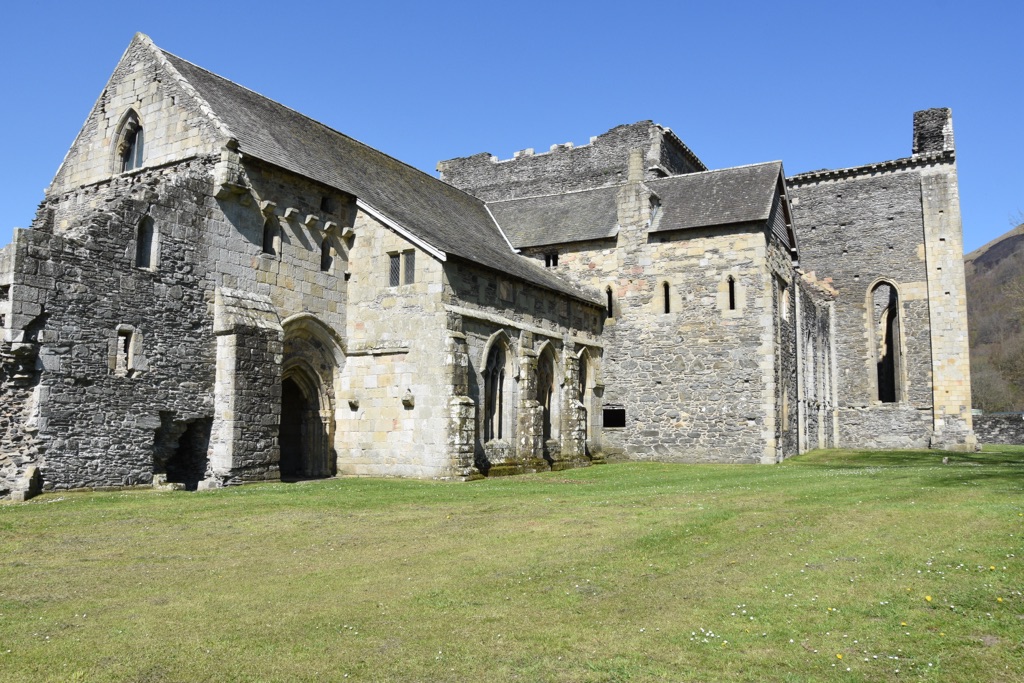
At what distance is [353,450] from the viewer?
23.5 metres

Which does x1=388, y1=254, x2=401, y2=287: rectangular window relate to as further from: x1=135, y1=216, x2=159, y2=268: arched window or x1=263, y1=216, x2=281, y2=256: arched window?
x1=135, y1=216, x2=159, y2=268: arched window

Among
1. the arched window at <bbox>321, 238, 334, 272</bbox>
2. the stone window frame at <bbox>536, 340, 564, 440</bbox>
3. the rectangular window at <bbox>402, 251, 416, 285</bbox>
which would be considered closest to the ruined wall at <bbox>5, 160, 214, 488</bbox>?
the arched window at <bbox>321, 238, 334, 272</bbox>

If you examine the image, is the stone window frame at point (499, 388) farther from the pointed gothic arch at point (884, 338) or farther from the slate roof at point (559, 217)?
the pointed gothic arch at point (884, 338)

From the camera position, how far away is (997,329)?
314ft

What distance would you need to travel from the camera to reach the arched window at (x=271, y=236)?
2198cm

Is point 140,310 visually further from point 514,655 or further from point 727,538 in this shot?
point 514,655

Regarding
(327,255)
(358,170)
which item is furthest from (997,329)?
(327,255)

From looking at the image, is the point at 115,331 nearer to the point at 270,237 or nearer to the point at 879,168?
the point at 270,237

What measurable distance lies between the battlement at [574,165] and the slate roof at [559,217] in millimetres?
3988

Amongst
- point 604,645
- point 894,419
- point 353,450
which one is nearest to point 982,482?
point 604,645

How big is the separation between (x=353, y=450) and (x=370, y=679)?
1720 centimetres

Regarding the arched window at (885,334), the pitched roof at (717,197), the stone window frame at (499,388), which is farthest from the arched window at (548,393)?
the arched window at (885,334)

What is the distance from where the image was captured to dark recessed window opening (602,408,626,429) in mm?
30641

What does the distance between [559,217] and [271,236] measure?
13.8 metres
